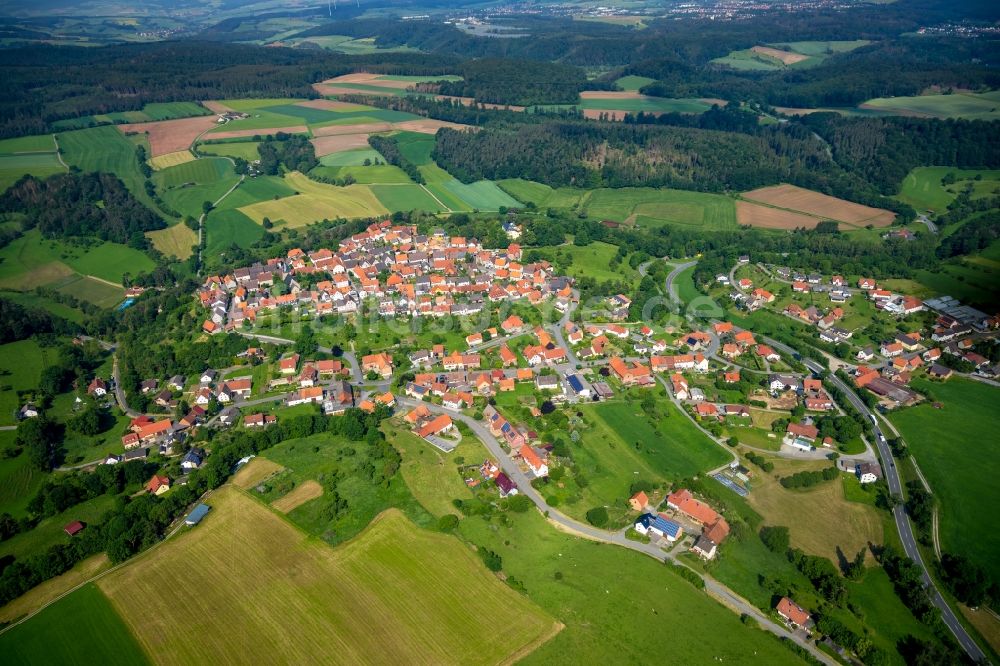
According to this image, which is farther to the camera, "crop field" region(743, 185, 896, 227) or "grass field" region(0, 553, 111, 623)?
"crop field" region(743, 185, 896, 227)

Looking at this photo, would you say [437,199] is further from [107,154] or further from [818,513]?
[818,513]

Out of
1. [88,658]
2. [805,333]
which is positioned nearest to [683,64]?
[805,333]

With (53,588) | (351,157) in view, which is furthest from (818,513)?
(351,157)

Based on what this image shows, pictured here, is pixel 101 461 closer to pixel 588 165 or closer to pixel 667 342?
pixel 667 342

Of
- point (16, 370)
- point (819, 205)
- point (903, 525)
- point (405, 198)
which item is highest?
point (405, 198)

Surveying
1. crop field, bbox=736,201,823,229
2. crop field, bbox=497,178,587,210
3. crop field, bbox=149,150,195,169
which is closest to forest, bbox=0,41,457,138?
crop field, bbox=149,150,195,169

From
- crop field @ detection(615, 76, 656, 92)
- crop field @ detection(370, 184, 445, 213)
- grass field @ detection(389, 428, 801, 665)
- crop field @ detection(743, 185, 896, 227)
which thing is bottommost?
grass field @ detection(389, 428, 801, 665)

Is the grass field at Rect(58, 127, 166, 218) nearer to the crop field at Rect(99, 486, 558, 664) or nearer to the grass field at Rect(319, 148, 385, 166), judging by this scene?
the grass field at Rect(319, 148, 385, 166)
